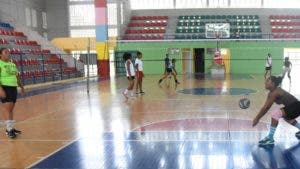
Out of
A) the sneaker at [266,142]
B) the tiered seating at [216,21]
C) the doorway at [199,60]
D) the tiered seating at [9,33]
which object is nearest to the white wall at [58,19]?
the tiered seating at [216,21]

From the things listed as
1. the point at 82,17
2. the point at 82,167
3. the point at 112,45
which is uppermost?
the point at 82,17

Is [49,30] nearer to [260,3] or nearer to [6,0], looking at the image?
[6,0]

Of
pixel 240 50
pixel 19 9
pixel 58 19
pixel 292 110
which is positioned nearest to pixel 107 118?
pixel 292 110

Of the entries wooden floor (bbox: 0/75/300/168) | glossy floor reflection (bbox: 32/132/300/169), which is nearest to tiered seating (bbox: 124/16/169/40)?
wooden floor (bbox: 0/75/300/168)

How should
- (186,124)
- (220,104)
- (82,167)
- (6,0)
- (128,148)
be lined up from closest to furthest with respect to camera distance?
(82,167) < (128,148) < (186,124) < (220,104) < (6,0)

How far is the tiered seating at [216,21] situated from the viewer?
33.3 m

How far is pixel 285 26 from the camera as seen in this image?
3438cm

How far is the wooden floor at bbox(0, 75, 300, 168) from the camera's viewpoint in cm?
675

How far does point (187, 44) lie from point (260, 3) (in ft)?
36.2

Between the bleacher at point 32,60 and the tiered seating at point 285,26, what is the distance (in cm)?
1850

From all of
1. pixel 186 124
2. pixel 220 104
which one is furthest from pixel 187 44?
pixel 186 124

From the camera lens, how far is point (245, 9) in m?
Result: 36.5

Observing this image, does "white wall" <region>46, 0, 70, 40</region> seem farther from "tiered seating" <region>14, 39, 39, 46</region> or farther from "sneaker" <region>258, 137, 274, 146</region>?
"sneaker" <region>258, 137, 274, 146</region>

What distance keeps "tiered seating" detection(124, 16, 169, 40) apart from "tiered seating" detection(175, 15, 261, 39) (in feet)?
5.05
